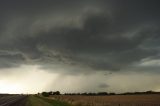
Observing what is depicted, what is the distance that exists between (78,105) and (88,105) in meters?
2.64

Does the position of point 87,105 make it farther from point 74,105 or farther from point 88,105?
point 74,105

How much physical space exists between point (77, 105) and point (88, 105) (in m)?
2.84

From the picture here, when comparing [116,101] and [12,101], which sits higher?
[12,101]

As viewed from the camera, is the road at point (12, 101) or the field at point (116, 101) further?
the road at point (12, 101)

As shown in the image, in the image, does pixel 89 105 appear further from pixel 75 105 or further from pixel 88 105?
pixel 75 105

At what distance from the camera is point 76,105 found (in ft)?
161

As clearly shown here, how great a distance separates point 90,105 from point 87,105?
24.2 inches

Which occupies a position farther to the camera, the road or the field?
the road

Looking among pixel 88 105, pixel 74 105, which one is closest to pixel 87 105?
pixel 88 105

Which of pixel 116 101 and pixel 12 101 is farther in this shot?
pixel 12 101

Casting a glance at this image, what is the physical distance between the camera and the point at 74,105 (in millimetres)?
49031

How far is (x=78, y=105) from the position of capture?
48969 mm

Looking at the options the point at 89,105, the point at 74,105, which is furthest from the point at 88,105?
the point at 74,105

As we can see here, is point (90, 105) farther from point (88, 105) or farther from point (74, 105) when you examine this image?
point (74, 105)
